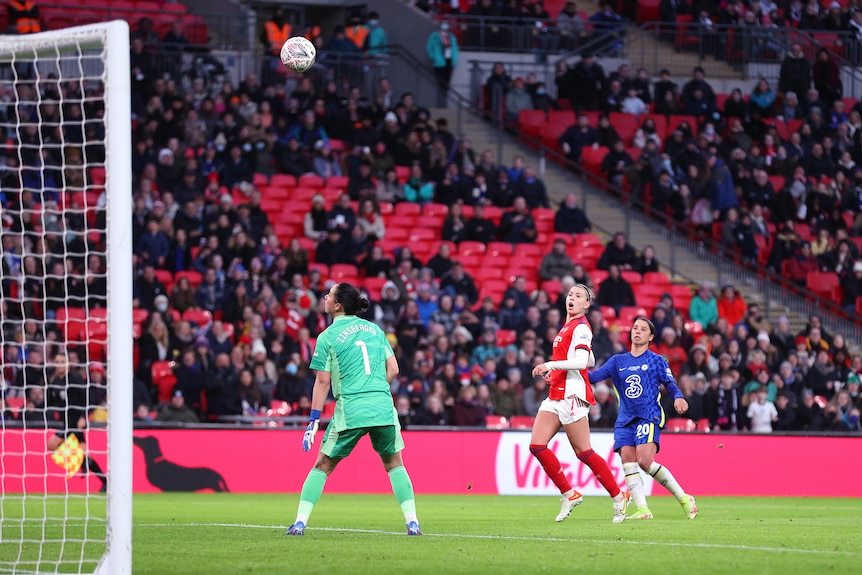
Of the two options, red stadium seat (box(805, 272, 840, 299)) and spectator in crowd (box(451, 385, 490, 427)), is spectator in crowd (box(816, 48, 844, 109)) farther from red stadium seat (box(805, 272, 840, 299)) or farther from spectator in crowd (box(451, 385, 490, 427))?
spectator in crowd (box(451, 385, 490, 427))

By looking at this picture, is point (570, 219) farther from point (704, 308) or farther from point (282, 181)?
point (282, 181)

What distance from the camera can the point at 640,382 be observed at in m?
13.2

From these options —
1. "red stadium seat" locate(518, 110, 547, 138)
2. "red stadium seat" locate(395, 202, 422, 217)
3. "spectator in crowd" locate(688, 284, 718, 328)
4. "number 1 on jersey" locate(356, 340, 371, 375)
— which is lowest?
"spectator in crowd" locate(688, 284, 718, 328)

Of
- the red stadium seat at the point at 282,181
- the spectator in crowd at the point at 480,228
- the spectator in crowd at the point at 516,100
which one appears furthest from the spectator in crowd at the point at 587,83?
the red stadium seat at the point at 282,181

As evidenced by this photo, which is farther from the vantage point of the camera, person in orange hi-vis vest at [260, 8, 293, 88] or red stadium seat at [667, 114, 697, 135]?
red stadium seat at [667, 114, 697, 135]

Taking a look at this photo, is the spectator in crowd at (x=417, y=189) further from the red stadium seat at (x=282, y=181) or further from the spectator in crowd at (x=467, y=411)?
the spectator in crowd at (x=467, y=411)

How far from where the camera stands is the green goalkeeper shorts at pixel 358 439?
10.4 m

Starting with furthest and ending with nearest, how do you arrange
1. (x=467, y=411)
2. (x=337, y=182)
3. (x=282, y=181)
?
(x=337, y=182) < (x=282, y=181) < (x=467, y=411)

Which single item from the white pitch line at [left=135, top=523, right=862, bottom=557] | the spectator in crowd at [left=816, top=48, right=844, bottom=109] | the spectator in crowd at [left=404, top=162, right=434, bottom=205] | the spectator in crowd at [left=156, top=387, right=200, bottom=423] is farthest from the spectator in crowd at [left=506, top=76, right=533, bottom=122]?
the white pitch line at [left=135, top=523, right=862, bottom=557]

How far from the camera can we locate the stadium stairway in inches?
1104

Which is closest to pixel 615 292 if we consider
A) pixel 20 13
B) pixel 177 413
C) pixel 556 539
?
pixel 177 413

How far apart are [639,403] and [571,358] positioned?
1.29 metres

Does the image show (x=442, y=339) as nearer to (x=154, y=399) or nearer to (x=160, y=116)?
(x=154, y=399)

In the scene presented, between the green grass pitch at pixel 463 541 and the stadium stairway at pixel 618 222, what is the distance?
477 inches
